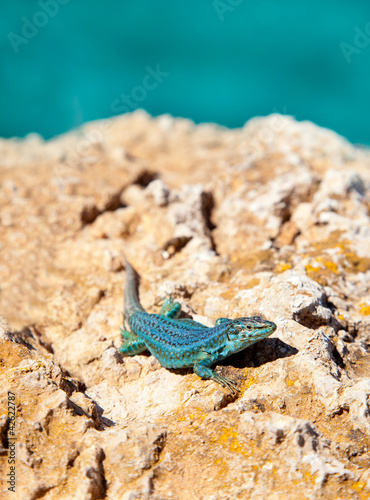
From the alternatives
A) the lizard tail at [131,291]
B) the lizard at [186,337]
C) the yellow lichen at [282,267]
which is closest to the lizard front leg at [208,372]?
the lizard at [186,337]

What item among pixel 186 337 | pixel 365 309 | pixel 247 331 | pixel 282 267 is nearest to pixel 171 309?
pixel 186 337

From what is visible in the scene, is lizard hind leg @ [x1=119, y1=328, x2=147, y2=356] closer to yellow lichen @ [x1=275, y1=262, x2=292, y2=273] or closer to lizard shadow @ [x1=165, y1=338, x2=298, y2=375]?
lizard shadow @ [x1=165, y1=338, x2=298, y2=375]

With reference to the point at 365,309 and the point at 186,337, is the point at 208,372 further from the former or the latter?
the point at 365,309

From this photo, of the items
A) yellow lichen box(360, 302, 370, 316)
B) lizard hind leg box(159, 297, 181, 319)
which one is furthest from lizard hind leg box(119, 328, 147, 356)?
yellow lichen box(360, 302, 370, 316)

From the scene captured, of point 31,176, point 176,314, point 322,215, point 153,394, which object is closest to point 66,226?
point 31,176

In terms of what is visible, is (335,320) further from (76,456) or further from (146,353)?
(76,456)
